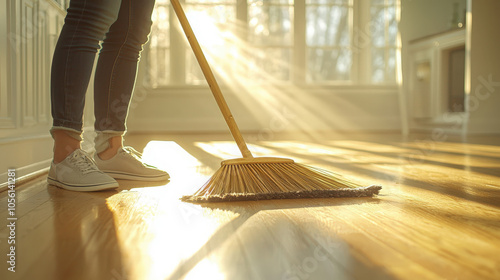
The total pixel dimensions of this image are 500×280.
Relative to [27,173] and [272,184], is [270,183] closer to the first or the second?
[272,184]

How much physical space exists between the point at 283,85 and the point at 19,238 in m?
4.08

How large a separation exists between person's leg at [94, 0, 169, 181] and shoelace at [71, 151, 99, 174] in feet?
0.56

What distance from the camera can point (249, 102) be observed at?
461 cm

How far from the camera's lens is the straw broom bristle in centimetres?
94

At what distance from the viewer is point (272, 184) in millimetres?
979

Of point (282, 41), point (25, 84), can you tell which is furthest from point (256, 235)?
point (282, 41)

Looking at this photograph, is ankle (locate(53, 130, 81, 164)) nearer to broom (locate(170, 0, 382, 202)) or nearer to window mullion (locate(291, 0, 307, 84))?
broom (locate(170, 0, 382, 202))

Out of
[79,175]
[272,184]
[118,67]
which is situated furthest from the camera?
[118,67]

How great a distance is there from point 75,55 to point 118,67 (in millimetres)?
223

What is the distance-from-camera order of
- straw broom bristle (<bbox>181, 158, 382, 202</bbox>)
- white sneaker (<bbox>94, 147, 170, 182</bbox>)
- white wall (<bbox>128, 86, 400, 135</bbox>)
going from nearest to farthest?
straw broom bristle (<bbox>181, 158, 382, 202</bbox>), white sneaker (<bbox>94, 147, 170, 182</bbox>), white wall (<bbox>128, 86, 400, 135</bbox>)

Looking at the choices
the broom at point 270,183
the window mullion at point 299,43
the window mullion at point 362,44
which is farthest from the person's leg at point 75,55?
the window mullion at point 362,44

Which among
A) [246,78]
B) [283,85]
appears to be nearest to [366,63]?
[283,85]

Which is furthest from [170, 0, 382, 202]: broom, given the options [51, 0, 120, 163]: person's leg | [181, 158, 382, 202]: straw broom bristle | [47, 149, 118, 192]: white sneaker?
[51, 0, 120, 163]: person's leg

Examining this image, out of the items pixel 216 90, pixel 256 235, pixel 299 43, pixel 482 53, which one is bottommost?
pixel 256 235
